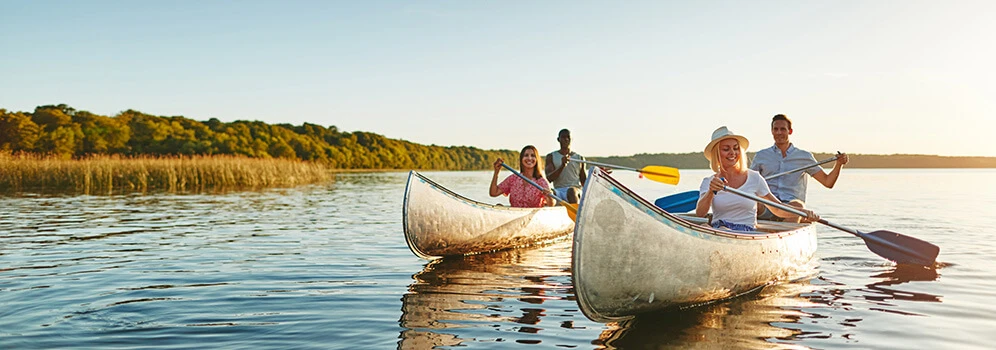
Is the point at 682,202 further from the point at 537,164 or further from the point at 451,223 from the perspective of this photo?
the point at 451,223

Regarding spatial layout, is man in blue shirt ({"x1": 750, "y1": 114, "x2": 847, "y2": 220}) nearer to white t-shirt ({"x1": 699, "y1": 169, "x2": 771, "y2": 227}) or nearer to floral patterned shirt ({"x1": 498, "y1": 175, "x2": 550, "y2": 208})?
white t-shirt ({"x1": 699, "y1": 169, "x2": 771, "y2": 227})

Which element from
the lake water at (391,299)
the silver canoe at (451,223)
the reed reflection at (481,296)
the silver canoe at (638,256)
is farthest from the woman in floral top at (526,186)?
the silver canoe at (638,256)

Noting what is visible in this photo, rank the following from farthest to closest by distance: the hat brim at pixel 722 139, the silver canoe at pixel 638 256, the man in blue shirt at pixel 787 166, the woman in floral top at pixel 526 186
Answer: the woman in floral top at pixel 526 186
the man in blue shirt at pixel 787 166
the hat brim at pixel 722 139
the silver canoe at pixel 638 256

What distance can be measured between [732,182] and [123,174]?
23.0 meters

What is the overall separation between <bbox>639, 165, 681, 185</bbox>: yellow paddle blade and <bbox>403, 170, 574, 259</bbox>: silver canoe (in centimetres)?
238

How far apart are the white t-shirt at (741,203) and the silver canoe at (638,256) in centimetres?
61

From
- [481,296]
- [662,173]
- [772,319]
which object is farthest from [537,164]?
[772,319]

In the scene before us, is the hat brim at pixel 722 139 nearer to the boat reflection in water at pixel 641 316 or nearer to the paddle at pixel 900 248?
the boat reflection in water at pixel 641 316

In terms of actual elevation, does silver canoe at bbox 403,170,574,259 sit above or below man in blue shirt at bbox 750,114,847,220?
below

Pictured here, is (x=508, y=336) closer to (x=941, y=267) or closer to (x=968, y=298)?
(x=968, y=298)

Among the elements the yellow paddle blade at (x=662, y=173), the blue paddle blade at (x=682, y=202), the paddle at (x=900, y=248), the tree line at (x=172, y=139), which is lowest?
the paddle at (x=900, y=248)

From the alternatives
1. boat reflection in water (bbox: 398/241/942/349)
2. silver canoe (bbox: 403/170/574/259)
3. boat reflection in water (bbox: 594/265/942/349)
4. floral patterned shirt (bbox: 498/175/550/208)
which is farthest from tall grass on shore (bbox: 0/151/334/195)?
boat reflection in water (bbox: 594/265/942/349)

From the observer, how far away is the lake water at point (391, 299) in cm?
461

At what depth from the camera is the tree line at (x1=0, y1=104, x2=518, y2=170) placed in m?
55.7
